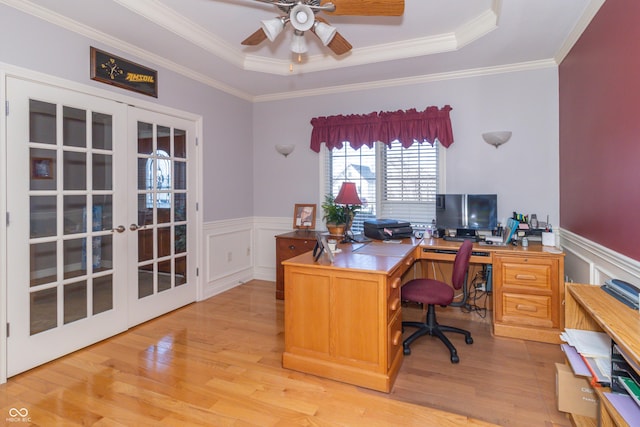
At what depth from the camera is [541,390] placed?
2.17 meters

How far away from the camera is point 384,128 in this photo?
13.0 ft

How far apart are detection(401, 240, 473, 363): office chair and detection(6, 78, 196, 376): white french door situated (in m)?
2.48

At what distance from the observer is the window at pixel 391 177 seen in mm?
3943

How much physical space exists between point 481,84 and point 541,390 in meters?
2.97

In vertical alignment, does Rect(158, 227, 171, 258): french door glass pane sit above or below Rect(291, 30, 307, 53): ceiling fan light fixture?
below

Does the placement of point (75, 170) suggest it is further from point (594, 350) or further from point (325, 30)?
point (594, 350)

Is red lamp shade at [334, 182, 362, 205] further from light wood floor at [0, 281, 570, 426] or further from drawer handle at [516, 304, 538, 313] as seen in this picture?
drawer handle at [516, 304, 538, 313]

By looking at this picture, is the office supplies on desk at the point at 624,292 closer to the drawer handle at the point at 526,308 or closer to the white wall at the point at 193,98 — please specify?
the drawer handle at the point at 526,308

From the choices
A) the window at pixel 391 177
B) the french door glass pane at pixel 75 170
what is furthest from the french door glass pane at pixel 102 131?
the window at pixel 391 177

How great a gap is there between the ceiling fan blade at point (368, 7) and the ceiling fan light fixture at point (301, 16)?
13cm

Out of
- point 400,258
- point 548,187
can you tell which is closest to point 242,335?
Result: point 400,258

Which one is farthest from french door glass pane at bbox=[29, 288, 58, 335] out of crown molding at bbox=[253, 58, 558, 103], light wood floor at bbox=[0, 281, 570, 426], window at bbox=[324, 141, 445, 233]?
crown molding at bbox=[253, 58, 558, 103]

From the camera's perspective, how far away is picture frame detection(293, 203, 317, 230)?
4.39 meters

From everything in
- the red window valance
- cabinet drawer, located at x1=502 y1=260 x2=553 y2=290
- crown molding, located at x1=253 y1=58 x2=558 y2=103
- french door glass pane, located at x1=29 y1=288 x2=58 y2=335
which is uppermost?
crown molding, located at x1=253 y1=58 x2=558 y2=103
